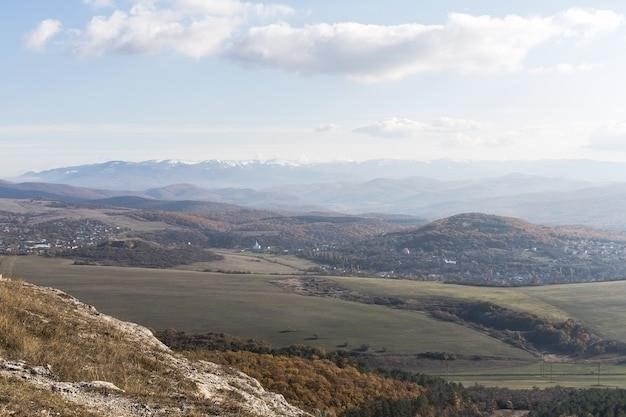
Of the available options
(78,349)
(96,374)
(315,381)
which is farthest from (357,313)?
(96,374)

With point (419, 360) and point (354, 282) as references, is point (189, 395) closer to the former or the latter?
point (419, 360)

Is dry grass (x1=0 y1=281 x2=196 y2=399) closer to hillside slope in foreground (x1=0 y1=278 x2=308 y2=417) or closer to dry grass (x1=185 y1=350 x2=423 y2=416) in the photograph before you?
hillside slope in foreground (x1=0 y1=278 x2=308 y2=417)

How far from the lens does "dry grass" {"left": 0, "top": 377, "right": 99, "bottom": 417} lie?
462 inches

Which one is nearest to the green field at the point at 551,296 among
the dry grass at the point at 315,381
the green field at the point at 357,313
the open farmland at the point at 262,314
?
the green field at the point at 357,313

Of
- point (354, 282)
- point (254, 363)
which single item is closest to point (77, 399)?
point (254, 363)

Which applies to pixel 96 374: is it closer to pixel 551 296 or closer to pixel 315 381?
pixel 315 381

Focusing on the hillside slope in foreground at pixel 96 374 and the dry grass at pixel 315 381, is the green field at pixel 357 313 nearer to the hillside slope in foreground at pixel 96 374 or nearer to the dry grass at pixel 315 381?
the dry grass at pixel 315 381

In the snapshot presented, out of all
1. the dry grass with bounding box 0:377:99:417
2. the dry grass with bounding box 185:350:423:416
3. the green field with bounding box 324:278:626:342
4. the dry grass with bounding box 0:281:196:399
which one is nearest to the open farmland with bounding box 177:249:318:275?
the green field with bounding box 324:278:626:342

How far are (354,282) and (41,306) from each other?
405 feet

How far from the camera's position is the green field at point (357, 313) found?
8269cm

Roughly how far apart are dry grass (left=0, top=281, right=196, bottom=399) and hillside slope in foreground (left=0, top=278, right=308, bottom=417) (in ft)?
0.09

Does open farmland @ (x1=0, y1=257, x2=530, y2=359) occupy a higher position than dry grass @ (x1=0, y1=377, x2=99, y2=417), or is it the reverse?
dry grass @ (x1=0, y1=377, x2=99, y2=417)

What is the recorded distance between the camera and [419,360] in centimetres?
8325

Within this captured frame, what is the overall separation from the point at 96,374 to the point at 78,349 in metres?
2.03
